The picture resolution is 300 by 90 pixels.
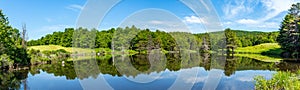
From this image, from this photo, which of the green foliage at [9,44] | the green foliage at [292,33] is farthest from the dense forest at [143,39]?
the green foliage at [9,44]

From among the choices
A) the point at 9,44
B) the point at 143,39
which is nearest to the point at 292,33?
the point at 143,39


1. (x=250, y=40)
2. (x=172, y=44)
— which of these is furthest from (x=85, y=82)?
(x=250, y=40)

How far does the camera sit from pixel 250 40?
108500 millimetres

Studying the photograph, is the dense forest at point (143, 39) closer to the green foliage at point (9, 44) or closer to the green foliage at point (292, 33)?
the green foliage at point (292, 33)

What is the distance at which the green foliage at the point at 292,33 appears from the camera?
174 feet

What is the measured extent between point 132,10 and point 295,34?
39.9 meters

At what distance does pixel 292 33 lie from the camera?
54.1 meters

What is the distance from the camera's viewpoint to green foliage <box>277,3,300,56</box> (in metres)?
53.1

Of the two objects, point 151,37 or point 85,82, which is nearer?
point 85,82

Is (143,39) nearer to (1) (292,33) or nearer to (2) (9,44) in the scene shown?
(1) (292,33)

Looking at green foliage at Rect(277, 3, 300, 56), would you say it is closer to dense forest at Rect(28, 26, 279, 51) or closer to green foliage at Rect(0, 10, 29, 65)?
dense forest at Rect(28, 26, 279, 51)

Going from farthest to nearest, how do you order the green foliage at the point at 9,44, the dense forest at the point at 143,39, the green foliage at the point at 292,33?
the dense forest at the point at 143,39, the green foliage at the point at 292,33, the green foliage at the point at 9,44

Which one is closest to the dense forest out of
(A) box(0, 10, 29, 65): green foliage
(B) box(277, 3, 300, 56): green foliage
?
(B) box(277, 3, 300, 56): green foliage

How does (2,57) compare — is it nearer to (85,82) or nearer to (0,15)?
(0,15)
